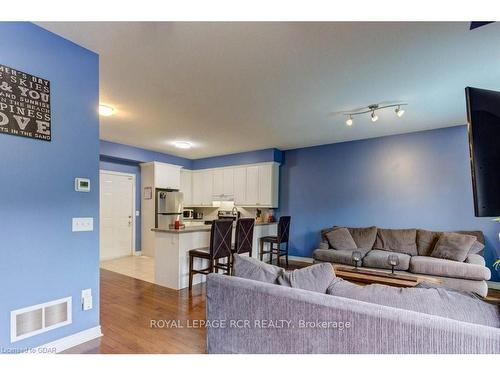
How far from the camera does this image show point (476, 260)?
362 cm

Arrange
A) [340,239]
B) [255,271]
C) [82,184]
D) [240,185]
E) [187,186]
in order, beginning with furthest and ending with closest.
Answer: [187,186] → [240,185] → [340,239] → [82,184] → [255,271]

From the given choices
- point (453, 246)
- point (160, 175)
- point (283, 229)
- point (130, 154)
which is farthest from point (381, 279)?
point (130, 154)

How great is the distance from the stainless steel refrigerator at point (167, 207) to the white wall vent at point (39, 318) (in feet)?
12.8

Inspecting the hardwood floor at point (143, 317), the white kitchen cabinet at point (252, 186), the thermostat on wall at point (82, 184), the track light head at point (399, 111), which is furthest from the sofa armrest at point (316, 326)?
the white kitchen cabinet at point (252, 186)

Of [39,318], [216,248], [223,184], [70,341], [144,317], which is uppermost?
[223,184]

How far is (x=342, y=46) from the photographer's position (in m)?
2.16

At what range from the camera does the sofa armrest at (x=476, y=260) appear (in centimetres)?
357

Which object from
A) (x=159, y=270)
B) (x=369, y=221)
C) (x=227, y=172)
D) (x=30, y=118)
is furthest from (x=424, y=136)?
(x=30, y=118)

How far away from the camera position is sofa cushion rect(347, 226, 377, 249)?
4699 millimetres

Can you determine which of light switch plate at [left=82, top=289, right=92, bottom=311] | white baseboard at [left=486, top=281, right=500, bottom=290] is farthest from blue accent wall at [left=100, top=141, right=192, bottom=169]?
white baseboard at [left=486, top=281, right=500, bottom=290]

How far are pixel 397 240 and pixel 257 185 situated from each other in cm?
299

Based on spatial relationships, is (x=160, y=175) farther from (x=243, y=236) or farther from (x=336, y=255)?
(x=336, y=255)

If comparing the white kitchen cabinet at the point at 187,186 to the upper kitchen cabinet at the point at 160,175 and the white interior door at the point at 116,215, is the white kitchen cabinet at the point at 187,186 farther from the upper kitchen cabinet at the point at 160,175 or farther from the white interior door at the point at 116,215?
the white interior door at the point at 116,215
